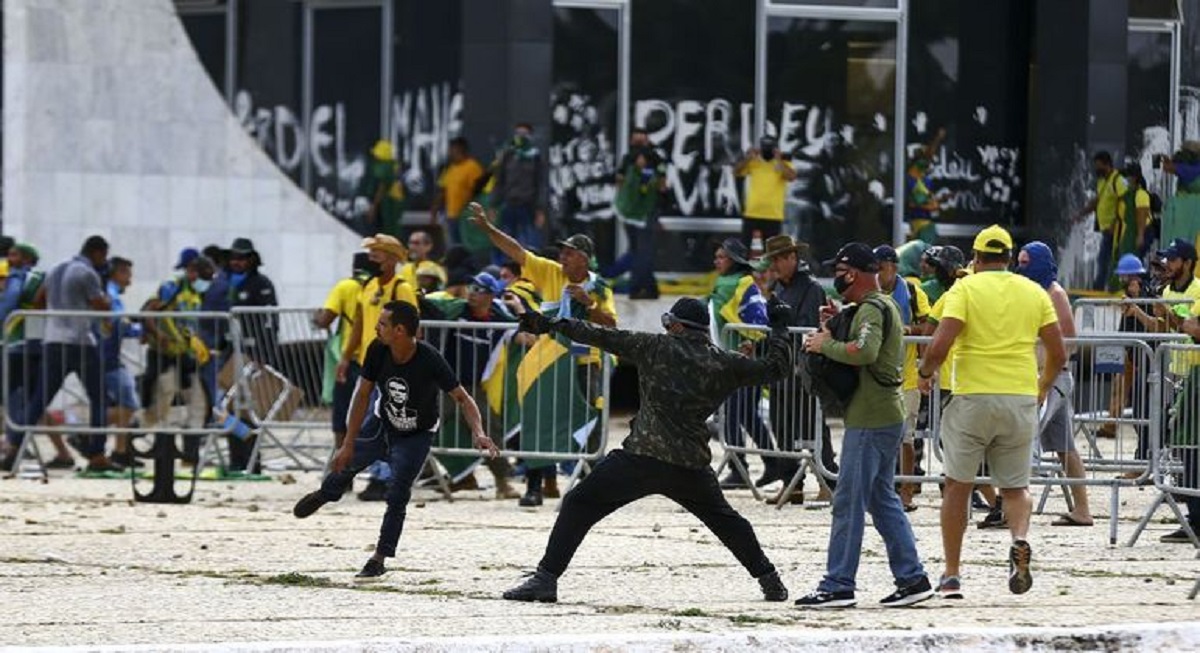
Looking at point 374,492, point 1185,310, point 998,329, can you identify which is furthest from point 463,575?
point 1185,310

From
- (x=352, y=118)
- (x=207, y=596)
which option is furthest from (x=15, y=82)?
(x=207, y=596)

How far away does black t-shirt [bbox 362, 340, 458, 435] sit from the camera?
1369cm

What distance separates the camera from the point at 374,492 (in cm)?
1864

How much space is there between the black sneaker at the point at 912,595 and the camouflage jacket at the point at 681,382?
1.04 metres

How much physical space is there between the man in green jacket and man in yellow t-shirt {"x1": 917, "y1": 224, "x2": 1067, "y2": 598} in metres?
0.22

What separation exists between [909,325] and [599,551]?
2.94m

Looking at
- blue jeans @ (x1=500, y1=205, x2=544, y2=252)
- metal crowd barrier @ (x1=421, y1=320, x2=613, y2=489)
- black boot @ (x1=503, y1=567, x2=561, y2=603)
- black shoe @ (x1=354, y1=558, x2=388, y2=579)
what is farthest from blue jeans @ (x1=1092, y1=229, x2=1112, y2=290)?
black boot @ (x1=503, y1=567, x2=561, y2=603)

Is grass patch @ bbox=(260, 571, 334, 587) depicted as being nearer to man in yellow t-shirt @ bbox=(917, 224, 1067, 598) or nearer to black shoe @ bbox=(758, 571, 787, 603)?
black shoe @ bbox=(758, 571, 787, 603)

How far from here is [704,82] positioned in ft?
90.0

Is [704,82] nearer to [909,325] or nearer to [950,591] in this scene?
[909,325]

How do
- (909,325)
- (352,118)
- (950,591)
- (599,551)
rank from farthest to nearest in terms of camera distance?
(352,118) < (909,325) < (599,551) < (950,591)

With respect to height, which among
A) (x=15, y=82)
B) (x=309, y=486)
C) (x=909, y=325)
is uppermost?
(x=15, y=82)

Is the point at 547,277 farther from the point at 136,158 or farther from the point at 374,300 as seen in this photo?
the point at 136,158

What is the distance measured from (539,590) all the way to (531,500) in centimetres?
544
